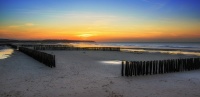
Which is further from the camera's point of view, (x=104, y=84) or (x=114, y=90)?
(x=104, y=84)

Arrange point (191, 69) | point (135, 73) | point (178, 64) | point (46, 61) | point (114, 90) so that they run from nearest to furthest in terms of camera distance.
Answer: point (114, 90), point (135, 73), point (178, 64), point (191, 69), point (46, 61)

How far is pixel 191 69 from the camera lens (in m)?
17.4

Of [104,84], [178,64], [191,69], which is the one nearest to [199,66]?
[191,69]

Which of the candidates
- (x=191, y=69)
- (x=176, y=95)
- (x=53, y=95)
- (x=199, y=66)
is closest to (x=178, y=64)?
(x=191, y=69)

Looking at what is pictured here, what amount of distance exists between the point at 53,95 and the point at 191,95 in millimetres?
6313

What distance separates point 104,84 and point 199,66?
11425 millimetres

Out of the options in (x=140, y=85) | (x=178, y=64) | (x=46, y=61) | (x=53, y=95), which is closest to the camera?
(x=53, y=95)

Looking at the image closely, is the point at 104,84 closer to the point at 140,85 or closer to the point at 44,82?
the point at 140,85

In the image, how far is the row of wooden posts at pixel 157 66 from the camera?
13747 millimetres

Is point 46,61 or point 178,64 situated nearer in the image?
point 178,64

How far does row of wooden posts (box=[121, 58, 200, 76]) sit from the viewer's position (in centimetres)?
1375

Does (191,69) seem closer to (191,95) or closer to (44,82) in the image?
(191,95)

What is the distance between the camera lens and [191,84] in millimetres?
11383

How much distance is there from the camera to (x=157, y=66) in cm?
1509
